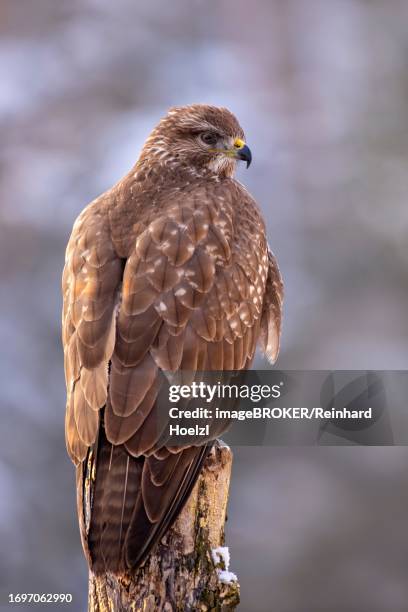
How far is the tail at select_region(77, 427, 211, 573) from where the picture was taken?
5.11 m

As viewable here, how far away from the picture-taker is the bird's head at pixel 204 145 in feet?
22.1

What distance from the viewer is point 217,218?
611 centimetres

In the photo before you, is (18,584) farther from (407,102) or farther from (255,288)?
(407,102)

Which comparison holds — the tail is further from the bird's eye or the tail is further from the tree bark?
the bird's eye

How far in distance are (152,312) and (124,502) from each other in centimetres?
92

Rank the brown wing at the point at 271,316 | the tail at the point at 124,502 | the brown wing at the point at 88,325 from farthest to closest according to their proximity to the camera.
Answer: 1. the brown wing at the point at 271,316
2. the brown wing at the point at 88,325
3. the tail at the point at 124,502

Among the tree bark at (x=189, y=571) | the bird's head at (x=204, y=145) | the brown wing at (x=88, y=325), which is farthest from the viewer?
the bird's head at (x=204, y=145)

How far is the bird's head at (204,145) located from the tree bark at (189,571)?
72.8 inches

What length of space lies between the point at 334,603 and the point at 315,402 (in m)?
4.86

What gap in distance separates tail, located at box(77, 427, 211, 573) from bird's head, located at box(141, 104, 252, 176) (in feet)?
6.63

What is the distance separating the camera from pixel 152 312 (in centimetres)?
554

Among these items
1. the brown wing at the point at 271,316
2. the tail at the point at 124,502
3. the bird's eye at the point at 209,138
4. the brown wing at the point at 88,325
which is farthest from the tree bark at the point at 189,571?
the bird's eye at the point at 209,138

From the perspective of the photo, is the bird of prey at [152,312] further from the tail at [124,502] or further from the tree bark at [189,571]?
the tree bark at [189,571]

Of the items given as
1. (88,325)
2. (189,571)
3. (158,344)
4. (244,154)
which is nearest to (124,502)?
(189,571)
